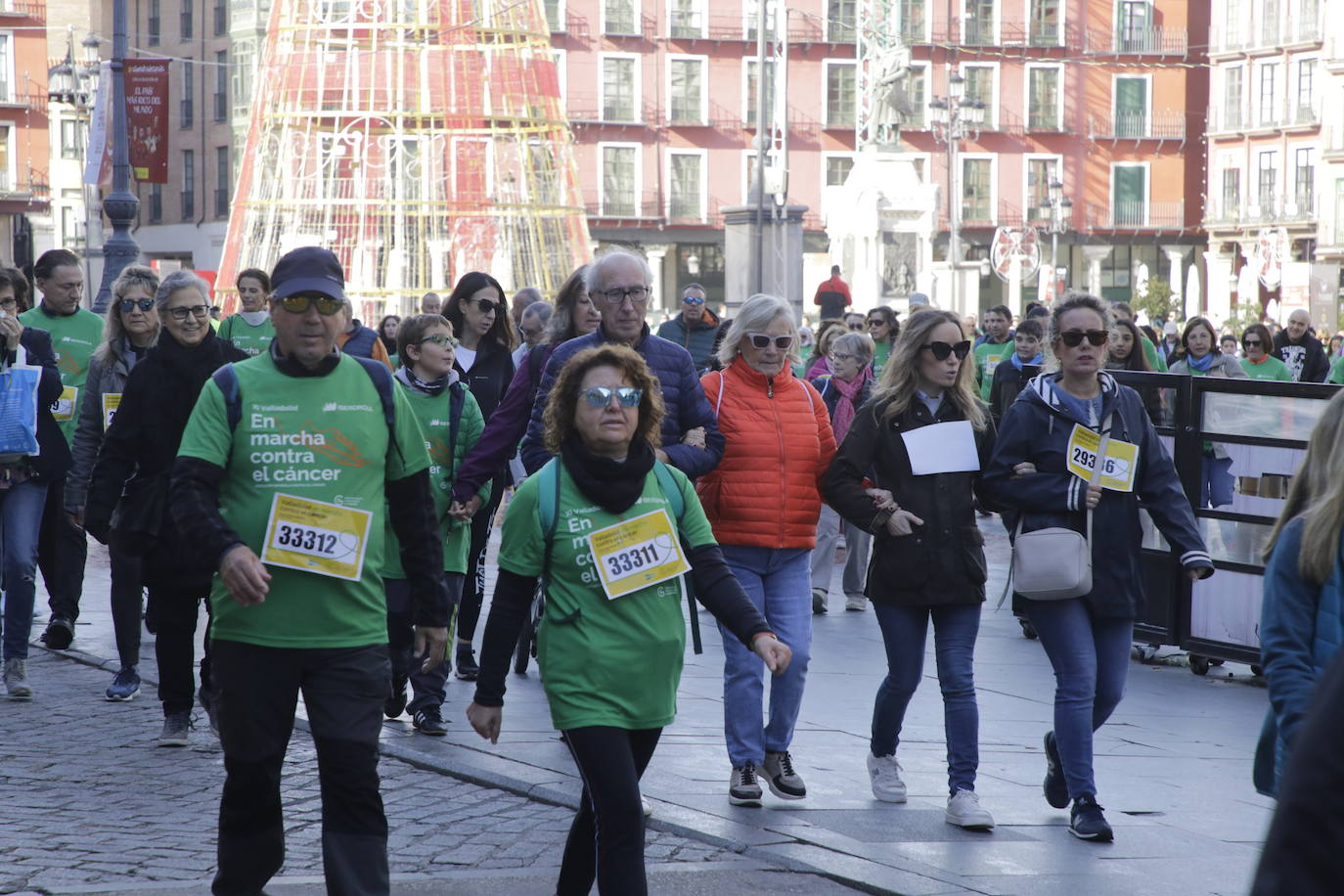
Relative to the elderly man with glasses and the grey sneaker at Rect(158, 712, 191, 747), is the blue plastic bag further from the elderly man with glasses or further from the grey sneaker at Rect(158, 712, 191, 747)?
the elderly man with glasses

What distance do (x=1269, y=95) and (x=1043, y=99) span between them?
7575 millimetres

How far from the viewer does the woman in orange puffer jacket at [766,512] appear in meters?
6.71

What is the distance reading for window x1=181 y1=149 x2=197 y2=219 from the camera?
63906mm

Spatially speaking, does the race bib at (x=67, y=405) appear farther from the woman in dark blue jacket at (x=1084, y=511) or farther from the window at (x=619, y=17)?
the window at (x=619, y=17)

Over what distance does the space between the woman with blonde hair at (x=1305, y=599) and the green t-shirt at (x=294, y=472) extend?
2173mm

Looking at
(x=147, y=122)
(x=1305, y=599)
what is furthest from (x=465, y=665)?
(x=147, y=122)

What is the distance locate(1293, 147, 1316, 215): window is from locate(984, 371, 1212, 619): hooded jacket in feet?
203

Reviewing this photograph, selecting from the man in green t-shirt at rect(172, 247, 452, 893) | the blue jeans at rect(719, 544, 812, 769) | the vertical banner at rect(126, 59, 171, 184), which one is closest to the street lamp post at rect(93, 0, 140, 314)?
the vertical banner at rect(126, 59, 171, 184)

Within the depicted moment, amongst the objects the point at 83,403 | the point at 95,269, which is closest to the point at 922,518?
the point at 83,403

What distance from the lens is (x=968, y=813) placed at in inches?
251

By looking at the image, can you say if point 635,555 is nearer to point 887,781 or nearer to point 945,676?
point 945,676

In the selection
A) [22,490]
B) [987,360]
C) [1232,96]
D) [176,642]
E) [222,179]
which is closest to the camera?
[176,642]

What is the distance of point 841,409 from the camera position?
40.1 ft

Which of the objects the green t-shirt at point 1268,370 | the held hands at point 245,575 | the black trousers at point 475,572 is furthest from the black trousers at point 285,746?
the green t-shirt at point 1268,370
